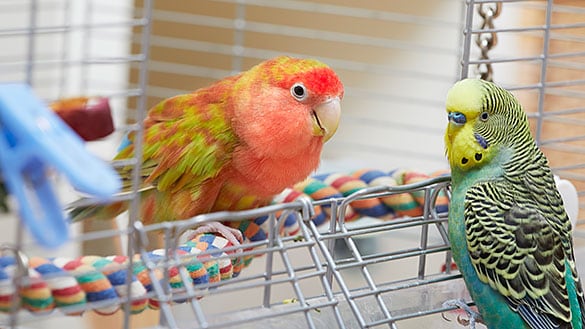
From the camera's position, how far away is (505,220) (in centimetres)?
86

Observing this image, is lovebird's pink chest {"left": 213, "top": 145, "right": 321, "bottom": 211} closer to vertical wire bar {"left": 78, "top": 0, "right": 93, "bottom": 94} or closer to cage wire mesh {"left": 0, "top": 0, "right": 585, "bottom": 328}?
cage wire mesh {"left": 0, "top": 0, "right": 585, "bottom": 328}

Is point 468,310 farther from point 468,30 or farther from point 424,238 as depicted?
point 468,30

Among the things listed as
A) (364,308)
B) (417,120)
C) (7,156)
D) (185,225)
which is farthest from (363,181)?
(417,120)

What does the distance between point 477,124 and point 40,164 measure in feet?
1.73

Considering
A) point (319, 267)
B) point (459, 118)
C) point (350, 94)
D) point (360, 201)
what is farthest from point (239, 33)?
point (319, 267)

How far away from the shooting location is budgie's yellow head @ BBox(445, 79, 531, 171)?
899mm

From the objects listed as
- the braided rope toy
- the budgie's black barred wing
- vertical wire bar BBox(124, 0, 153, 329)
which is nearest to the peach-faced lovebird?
the braided rope toy

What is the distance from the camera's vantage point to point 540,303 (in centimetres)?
84

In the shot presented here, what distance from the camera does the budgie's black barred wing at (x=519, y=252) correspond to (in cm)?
84

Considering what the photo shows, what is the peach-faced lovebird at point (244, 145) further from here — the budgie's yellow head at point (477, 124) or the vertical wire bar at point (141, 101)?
the vertical wire bar at point (141, 101)

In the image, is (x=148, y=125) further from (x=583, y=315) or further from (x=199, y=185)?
(x=583, y=315)

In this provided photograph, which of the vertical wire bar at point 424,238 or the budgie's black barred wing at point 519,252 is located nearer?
the budgie's black barred wing at point 519,252

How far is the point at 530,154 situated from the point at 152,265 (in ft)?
1.44

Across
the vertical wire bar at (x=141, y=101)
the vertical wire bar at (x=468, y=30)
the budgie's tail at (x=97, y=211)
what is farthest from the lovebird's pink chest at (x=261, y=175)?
the vertical wire bar at (x=141, y=101)
